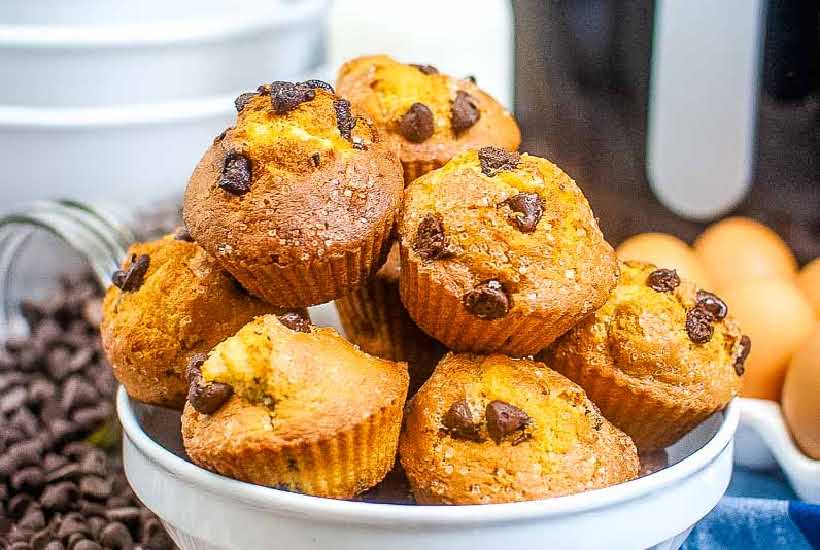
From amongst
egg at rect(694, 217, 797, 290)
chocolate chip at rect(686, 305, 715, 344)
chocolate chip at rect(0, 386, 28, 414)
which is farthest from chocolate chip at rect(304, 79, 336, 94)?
egg at rect(694, 217, 797, 290)

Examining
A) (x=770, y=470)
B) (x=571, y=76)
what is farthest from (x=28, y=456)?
(x=571, y=76)

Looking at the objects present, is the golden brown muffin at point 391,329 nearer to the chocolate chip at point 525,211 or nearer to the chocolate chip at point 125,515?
the chocolate chip at point 525,211

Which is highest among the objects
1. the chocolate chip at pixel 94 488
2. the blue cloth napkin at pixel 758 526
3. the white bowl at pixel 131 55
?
the white bowl at pixel 131 55

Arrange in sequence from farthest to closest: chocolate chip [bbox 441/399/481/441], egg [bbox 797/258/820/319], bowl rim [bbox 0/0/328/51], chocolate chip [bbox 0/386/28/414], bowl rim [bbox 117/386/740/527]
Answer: bowl rim [bbox 0/0/328/51] < egg [bbox 797/258/820/319] < chocolate chip [bbox 0/386/28/414] < chocolate chip [bbox 441/399/481/441] < bowl rim [bbox 117/386/740/527]

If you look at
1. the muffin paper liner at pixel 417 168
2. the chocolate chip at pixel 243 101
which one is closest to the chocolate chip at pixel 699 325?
the muffin paper liner at pixel 417 168

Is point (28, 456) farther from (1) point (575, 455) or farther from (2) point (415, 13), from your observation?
(2) point (415, 13)

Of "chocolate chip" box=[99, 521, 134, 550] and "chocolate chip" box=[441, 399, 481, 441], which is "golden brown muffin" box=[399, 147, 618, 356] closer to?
"chocolate chip" box=[441, 399, 481, 441]
